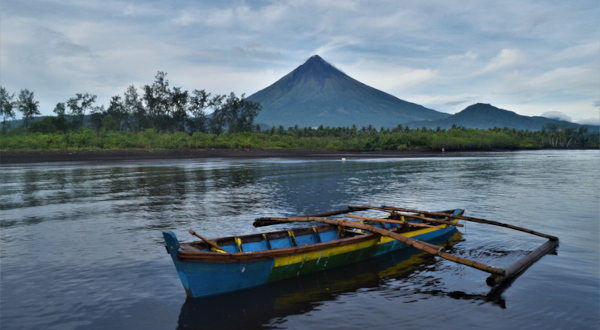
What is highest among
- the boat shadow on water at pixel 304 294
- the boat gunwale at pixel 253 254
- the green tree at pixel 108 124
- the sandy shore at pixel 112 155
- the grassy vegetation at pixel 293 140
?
the green tree at pixel 108 124

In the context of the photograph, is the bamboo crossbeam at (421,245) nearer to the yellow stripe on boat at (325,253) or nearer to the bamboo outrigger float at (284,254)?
the bamboo outrigger float at (284,254)

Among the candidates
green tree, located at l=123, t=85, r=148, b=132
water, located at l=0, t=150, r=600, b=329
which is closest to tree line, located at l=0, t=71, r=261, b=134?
green tree, located at l=123, t=85, r=148, b=132

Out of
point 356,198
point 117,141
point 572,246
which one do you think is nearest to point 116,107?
point 117,141

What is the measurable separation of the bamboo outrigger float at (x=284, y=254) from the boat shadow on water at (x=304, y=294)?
0.73 ft

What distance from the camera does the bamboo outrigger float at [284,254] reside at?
28.0 feet

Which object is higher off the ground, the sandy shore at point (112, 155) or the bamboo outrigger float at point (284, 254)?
the sandy shore at point (112, 155)

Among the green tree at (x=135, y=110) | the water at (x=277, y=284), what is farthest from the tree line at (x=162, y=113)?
the water at (x=277, y=284)

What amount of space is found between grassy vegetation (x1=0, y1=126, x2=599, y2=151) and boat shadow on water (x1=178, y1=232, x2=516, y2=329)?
67903 millimetres

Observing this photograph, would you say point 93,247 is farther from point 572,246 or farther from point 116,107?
point 116,107

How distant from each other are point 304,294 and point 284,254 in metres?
1.13

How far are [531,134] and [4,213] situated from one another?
205 meters

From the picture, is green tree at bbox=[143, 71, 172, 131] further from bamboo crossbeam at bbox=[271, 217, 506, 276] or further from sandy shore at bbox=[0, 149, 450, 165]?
bamboo crossbeam at bbox=[271, 217, 506, 276]

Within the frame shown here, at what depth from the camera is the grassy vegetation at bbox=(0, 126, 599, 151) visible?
222ft

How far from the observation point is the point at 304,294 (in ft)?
31.4
